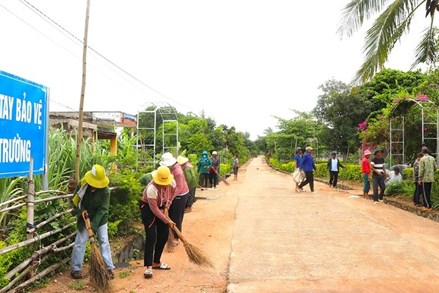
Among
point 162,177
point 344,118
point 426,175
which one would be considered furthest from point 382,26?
point 344,118

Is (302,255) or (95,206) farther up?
(95,206)

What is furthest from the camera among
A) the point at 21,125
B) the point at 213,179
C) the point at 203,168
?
the point at 213,179

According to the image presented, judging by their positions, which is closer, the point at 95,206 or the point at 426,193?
the point at 95,206

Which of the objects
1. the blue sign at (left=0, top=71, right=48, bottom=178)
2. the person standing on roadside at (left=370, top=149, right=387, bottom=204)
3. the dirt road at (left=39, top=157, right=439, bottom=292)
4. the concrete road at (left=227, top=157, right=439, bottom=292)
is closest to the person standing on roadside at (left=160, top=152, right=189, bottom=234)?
the dirt road at (left=39, top=157, right=439, bottom=292)

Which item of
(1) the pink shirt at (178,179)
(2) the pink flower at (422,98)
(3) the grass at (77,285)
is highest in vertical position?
(2) the pink flower at (422,98)

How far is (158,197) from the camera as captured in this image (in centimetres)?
571

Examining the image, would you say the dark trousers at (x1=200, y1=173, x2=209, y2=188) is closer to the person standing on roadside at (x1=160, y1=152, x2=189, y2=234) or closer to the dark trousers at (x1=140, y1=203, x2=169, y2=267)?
the person standing on roadside at (x1=160, y1=152, x2=189, y2=234)

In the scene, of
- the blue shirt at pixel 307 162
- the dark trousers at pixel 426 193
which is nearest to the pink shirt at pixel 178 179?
the dark trousers at pixel 426 193

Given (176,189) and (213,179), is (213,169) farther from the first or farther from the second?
(176,189)

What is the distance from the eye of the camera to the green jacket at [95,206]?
525cm

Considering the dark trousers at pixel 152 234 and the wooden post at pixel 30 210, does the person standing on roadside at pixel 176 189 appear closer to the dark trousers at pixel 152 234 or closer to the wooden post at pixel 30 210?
the dark trousers at pixel 152 234

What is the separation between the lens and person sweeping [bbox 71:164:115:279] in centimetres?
517

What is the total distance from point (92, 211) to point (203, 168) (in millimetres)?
11339

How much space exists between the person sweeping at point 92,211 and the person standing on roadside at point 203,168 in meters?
10.4
